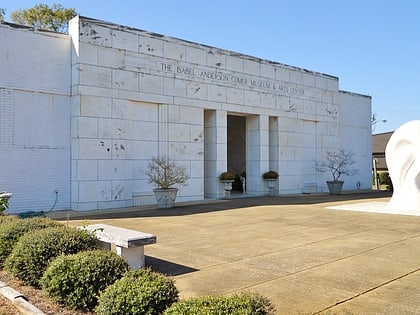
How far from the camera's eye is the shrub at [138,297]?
380 centimetres

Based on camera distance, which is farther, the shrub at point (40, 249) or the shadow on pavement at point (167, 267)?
the shadow on pavement at point (167, 267)

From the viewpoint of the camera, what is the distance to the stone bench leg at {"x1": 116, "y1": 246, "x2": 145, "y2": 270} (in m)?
5.78

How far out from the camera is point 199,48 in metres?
17.9

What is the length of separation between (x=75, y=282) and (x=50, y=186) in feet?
34.1

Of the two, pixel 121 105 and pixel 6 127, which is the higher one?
pixel 121 105

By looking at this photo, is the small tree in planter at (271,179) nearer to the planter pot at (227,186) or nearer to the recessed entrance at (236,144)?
the planter pot at (227,186)

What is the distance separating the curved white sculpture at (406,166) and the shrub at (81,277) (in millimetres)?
11283

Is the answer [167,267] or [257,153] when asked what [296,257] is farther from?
[257,153]

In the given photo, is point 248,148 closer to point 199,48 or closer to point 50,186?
point 199,48

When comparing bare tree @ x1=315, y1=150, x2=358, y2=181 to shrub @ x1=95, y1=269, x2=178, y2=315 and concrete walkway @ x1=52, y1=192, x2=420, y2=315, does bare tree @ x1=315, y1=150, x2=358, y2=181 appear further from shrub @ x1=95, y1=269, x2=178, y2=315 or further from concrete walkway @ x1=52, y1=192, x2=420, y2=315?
shrub @ x1=95, y1=269, x2=178, y2=315

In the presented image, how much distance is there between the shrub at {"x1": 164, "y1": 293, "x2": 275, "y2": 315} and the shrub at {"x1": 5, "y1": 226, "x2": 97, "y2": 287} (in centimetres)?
255

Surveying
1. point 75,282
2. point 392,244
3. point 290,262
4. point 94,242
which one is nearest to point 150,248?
point 94,242

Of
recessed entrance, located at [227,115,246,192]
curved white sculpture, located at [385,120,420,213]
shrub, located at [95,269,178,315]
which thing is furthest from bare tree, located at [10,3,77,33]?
shrub, located at [95,269,178,315]

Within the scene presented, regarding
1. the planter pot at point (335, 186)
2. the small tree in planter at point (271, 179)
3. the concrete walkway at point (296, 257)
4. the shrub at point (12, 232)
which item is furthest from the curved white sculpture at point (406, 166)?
the shrub at point (12, 232)
